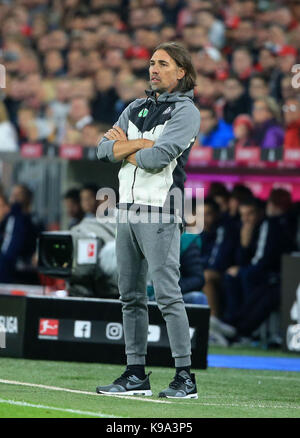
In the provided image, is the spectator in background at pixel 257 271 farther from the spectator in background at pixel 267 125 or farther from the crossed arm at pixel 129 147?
the crossed arm at pixel 129 147

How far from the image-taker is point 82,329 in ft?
28.6

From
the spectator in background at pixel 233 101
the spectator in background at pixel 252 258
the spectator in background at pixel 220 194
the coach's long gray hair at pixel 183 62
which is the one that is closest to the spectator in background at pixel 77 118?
the spectator in background at pixel 233 101

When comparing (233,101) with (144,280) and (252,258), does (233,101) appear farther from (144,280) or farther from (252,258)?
(144,280)

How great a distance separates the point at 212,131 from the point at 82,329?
16.6 feet

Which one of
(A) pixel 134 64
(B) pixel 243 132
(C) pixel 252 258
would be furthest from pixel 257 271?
(A) pixel 134 64

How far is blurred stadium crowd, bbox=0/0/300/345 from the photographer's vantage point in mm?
11922

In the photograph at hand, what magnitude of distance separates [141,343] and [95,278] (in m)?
2.72

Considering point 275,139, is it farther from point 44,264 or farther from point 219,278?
point 44,264

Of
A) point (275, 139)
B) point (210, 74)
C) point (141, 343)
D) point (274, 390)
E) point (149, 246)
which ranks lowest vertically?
point (274, 390)

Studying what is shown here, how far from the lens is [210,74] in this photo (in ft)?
47.7

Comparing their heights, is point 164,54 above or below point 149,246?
above

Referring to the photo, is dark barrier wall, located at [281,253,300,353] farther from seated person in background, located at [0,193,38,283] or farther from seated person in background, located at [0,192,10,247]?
seated person in background, located at [0,192,10,247]

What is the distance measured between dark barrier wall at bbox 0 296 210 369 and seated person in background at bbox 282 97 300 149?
3.54 m
